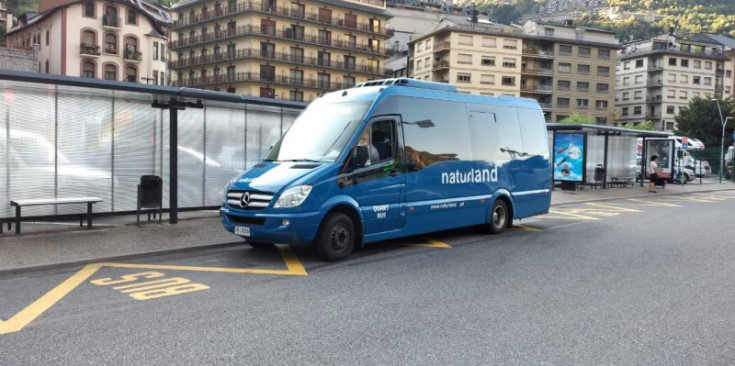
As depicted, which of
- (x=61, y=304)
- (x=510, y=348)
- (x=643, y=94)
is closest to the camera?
(x=510, y=348)

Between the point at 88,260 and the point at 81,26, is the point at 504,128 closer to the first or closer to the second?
the point at 88,260

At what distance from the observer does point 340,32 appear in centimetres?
A: 8025

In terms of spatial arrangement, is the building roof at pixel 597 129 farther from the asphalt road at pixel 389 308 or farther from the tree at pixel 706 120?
the tree at pixel 706 120

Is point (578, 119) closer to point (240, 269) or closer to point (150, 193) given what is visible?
point (150, 193)

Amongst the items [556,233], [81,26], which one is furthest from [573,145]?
[81,26]

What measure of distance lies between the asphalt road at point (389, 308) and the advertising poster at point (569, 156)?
14568 millimetres

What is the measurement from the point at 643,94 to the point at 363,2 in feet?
175

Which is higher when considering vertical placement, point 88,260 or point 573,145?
point 573,145

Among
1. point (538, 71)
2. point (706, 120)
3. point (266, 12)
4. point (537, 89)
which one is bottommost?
point (706, 120)

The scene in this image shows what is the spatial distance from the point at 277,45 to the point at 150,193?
65.3m

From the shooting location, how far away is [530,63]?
8838 cm

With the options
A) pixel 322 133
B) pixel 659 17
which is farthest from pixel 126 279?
pixel 659 17

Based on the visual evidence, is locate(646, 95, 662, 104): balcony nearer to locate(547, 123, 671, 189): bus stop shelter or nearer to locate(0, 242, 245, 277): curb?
locate(547, 123, 671, 189): bus stop shelter

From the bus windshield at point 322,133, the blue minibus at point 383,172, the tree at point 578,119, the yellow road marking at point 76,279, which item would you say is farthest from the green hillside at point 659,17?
the yellow road marking at point 76,279
